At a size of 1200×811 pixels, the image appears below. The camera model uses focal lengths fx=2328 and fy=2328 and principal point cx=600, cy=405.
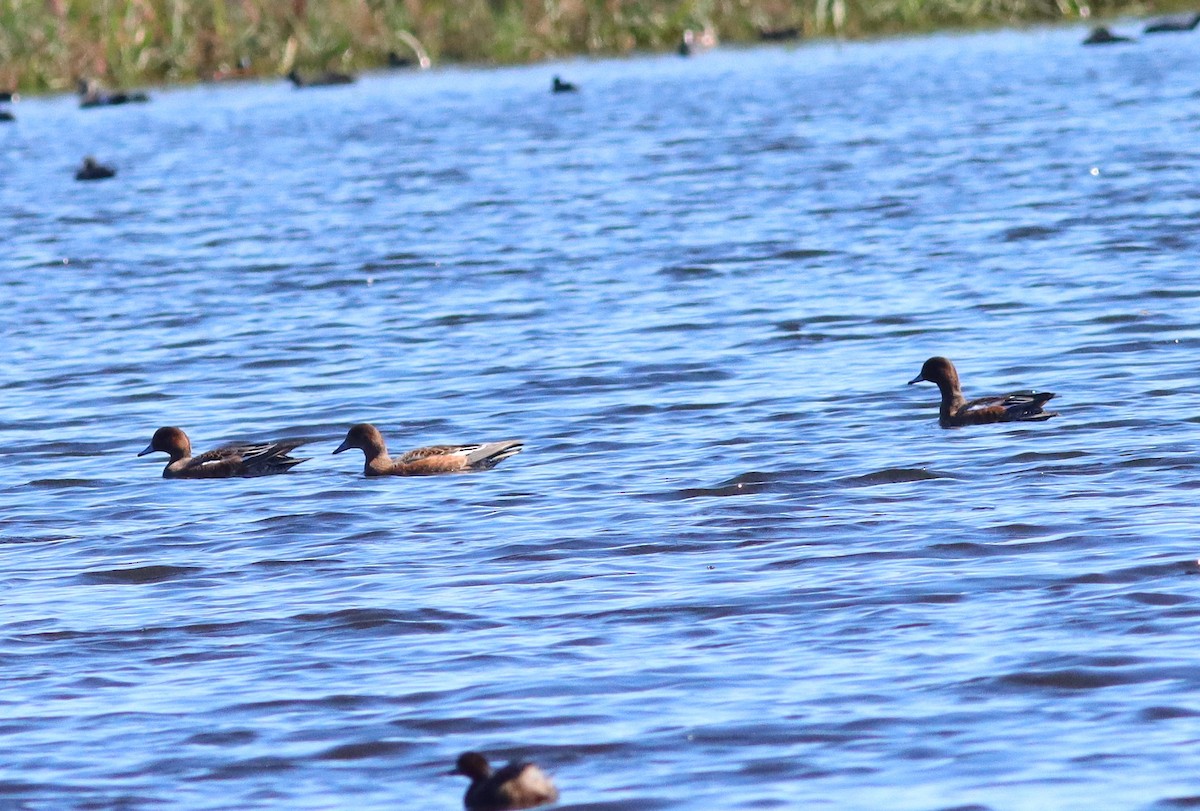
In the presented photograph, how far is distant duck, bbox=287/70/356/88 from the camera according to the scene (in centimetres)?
4403

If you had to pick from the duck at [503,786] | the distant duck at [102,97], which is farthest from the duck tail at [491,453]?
the distant duck at [102,97]

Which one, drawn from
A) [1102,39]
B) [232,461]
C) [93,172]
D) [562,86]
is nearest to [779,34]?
[1102,39]

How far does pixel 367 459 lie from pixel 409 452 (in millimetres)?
227

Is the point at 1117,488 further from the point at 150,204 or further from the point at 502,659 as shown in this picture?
the point at 150,204

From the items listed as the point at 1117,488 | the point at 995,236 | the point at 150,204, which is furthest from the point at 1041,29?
the point at 1117,488

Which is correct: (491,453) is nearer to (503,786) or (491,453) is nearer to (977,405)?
(977,405)

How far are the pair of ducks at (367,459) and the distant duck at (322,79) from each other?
3206 cm

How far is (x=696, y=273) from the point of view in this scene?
1967 cm

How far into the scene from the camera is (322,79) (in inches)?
1738

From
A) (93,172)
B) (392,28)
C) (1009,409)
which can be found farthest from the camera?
(392,28)

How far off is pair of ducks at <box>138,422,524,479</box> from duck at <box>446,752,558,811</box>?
211 inches

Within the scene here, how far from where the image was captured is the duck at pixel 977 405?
12.5 meters

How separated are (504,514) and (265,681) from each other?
116 inches

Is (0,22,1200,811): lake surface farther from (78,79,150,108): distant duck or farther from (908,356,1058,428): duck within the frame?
(78,79,150,108): distant duck
